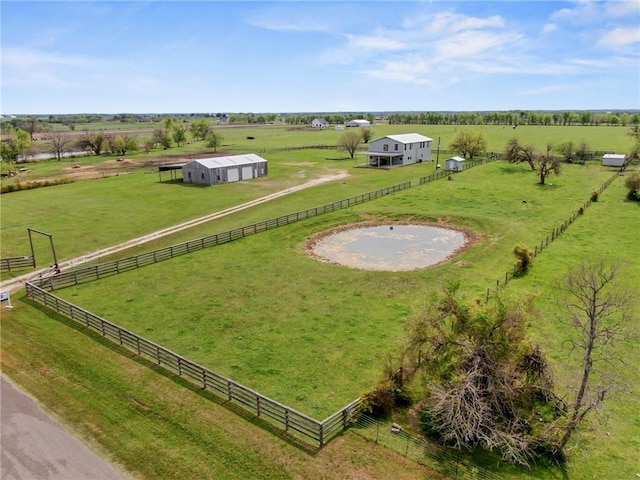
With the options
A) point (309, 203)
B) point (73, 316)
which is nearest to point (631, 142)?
point (309, 203)

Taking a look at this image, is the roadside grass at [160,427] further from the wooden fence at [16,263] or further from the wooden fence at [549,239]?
the wooden fence at [16,263]

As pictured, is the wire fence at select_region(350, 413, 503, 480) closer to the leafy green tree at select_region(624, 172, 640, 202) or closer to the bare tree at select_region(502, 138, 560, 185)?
the leafy green tree at select_region(624, 172, 640, 202)

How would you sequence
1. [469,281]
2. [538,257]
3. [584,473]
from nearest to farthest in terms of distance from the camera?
[584,473] → [469,281] → [538,257]

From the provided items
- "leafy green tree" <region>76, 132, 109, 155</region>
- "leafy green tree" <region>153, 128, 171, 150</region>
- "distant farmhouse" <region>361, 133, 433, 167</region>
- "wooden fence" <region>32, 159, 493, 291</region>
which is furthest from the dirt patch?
"leafy green tree" <region>76, 132, 109, 155</region>

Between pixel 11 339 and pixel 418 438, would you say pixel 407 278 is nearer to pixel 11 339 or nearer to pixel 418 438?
pixel 418 438

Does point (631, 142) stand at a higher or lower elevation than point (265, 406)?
higher

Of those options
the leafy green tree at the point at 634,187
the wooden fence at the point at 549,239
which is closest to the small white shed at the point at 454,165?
the wooden fence at the point at 549,239

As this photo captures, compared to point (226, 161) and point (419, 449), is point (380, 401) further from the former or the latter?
point (226, 161)
